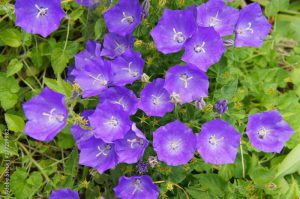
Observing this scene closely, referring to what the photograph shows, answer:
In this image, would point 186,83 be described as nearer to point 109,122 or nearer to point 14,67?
point 109,122

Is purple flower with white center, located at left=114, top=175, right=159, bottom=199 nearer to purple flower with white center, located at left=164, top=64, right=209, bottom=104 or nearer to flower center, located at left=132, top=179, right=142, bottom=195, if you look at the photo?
flower center, located at left=132, top=179, right=142, bottom=195

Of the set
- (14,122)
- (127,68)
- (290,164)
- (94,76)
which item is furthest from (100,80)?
(290,164)

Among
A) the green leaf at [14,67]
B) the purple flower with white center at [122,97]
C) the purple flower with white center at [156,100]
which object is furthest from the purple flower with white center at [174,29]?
the green leaf at [14,67]

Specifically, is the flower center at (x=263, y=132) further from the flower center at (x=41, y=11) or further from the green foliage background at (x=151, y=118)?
the flower center at (x=41, y=11)

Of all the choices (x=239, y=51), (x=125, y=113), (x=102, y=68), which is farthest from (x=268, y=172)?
(x=102, y=68)

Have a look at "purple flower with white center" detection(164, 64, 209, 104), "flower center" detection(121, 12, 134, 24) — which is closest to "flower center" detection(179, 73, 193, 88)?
"purple flower with white center" detection(164, 64, 209, 104)

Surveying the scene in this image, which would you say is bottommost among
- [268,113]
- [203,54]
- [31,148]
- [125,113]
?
[31,148]

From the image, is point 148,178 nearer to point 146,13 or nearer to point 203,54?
point 203,54
